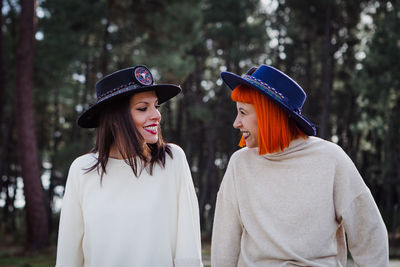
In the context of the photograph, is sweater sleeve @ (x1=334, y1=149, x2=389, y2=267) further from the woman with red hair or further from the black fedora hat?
the black fedora hat

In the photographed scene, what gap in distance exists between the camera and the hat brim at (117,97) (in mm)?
3279

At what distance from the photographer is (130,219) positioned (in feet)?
10.6

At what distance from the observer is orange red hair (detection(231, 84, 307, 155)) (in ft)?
10.2

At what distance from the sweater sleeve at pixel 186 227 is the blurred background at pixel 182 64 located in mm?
10525

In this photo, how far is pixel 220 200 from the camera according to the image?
11.2 ft

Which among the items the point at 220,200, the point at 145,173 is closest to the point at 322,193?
the point at 220,200

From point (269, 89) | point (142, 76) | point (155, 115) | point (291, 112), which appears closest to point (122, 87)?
point (142, 76)

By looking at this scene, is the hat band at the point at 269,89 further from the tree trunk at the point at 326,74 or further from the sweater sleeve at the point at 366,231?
the tree trunk at the point at 326,74

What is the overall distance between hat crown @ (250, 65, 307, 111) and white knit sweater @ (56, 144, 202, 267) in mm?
808

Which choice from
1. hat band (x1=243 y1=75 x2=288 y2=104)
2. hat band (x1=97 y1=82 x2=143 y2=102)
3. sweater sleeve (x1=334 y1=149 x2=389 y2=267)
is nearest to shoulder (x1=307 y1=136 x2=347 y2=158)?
sweater sleeve (x1=334 y1=149 x2=389 y2=267)

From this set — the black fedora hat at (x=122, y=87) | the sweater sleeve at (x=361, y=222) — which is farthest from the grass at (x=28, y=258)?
the sweater sleeve at (x=361, y=222)

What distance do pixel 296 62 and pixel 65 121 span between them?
1425cm

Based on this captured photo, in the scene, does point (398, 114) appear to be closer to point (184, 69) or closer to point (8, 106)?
point (184, 69)

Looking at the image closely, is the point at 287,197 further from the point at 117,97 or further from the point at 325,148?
the point at 117,97
